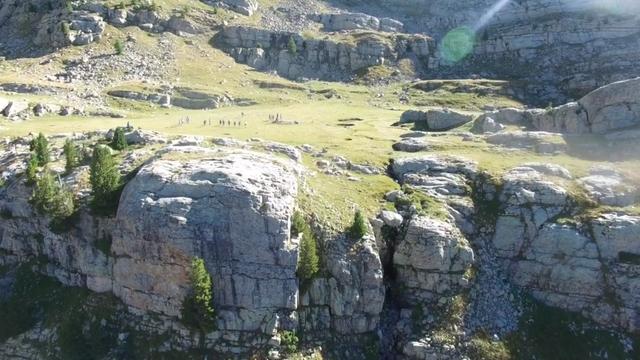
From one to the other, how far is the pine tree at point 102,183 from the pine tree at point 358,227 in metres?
20.5

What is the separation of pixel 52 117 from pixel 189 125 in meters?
21.9

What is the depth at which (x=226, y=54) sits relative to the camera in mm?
138000

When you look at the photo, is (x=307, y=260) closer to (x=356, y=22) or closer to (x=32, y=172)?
(x=32, y=172)

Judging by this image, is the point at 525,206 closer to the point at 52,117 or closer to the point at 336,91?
the point at 52,117

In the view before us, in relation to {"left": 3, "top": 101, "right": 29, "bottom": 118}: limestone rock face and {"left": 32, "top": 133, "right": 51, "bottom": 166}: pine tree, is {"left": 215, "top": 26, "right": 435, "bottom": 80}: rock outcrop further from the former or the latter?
{"left": 32, "top": 133, "right": 51, "bottom": 166}: pine tree

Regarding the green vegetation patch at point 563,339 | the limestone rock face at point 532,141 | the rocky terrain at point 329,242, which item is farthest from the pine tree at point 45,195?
the limestone rock face at point 532,141

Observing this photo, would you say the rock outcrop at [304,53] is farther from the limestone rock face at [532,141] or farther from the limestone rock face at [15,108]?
the limestone rock face at [532,141]

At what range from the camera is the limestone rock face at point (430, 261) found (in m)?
42.8

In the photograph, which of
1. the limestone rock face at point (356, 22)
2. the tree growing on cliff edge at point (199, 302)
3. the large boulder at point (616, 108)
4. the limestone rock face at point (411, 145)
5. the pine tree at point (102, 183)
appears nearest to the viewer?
the tree growing on cliff edge at point (199, 302)

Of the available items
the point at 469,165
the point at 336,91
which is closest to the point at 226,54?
the point at 336,91

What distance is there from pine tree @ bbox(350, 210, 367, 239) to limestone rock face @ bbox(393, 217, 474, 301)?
3871 mm

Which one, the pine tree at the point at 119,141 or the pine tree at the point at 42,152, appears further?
the pine tree at the point at 119,141

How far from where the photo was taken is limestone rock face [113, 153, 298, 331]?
38562mm

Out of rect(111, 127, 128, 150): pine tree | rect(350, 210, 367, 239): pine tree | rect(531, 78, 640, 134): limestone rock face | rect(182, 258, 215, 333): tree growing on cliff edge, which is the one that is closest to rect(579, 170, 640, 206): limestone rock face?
rect(531, 78, 640, 134): limestone rock face
